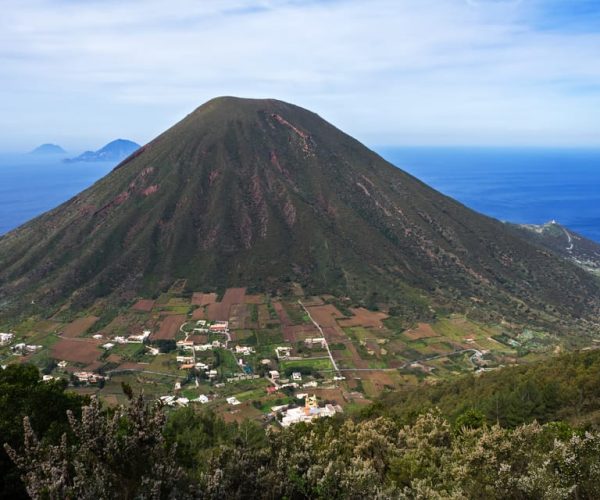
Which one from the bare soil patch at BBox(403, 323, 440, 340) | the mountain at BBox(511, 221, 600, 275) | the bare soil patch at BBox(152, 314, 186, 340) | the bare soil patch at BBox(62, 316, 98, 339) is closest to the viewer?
the bare soil patch at BBox(152, 314, 186, 340)

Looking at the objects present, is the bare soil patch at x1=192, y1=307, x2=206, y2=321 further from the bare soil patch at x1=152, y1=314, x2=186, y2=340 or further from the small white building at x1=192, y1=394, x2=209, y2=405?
the small white building at x1=192, y1=394, x2=209, y2=405

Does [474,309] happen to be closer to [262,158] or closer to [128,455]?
[262,158]

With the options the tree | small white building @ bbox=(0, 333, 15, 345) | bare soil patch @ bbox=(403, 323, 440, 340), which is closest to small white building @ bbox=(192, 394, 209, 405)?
small white building @ bbox=(0, 333, 15, 345)

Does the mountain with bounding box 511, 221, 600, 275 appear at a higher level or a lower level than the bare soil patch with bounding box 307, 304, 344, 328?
higher

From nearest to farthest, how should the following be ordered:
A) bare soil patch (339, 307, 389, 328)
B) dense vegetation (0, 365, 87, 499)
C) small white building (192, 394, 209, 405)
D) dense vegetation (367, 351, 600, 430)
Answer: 1. dense vegetation (0, 365, 87, 499)
2. dense vegetation (367, 351, 600, 430)
3. small white building (192, 394, 209, 405)
4. bare soil patch (339, 307, 389, 328)

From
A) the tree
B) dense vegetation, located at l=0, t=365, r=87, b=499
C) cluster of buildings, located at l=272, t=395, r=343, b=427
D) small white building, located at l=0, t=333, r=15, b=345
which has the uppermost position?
the tree

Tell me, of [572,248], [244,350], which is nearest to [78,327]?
[244,350]

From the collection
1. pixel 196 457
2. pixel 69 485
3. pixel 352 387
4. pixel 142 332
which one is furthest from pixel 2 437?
pixel 142 332
